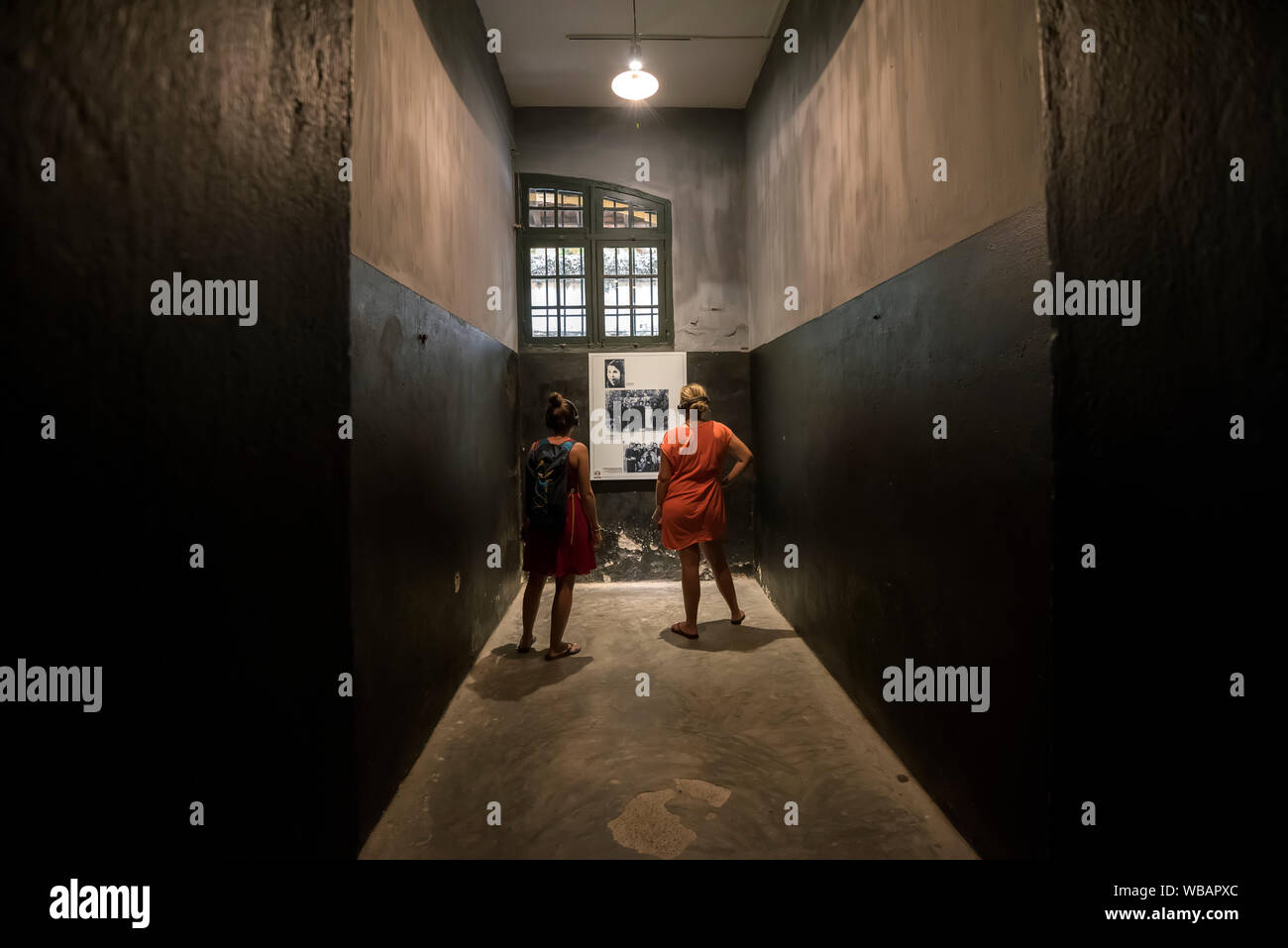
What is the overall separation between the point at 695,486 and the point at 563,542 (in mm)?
1052

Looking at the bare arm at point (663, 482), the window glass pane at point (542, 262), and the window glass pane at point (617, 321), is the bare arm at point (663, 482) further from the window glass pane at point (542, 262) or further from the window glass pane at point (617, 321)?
the window glass pane at point (542, 262)

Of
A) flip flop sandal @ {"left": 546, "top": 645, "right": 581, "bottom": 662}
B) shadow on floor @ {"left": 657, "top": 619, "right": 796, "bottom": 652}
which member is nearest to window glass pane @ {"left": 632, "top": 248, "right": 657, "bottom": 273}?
shadow on floor @ {"left": 657, "top": 619, "right": 796, "bottom": 652}

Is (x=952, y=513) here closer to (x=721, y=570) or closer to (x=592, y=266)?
(x=721, y=570)

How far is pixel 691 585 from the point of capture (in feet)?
14.5

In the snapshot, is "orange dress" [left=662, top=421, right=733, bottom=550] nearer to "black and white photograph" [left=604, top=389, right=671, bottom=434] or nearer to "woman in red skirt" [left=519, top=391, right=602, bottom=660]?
"woman in red skirt" [left=519, top=391, right=602, bottom=660]

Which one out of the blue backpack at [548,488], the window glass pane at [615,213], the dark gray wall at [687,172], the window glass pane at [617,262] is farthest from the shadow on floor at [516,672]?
the window glass pane at [615,213]

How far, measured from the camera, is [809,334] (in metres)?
4.16

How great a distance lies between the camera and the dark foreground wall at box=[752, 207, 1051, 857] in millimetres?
1885

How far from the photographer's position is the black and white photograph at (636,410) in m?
6.15

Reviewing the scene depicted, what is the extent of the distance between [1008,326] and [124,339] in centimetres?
277

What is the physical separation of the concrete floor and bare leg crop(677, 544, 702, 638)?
20 centimetres
